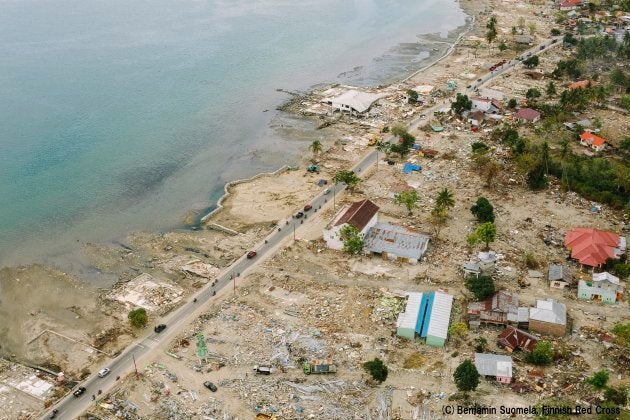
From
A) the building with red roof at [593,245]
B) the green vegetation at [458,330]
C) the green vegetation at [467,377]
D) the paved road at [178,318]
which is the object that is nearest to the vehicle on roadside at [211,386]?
the paved road at [178,318]

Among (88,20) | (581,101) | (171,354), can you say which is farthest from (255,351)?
(88,20)

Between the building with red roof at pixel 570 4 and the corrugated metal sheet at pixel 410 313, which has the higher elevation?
the building with red roof at pixel 570 4

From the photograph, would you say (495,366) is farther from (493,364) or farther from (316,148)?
(316,148)

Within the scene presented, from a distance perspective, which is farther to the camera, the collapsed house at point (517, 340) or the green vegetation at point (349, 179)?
the green vegetation at point (349, 179)

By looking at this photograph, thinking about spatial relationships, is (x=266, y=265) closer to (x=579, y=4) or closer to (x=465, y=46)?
(x=465, y=46)

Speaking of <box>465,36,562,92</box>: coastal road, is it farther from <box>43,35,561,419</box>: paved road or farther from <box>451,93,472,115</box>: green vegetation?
<box>43,35,561,419</box>: paved road

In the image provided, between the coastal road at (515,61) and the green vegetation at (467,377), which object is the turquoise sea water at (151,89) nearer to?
the coastal road at (515,61)

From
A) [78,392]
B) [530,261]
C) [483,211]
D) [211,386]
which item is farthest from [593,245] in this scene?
[78,392]
